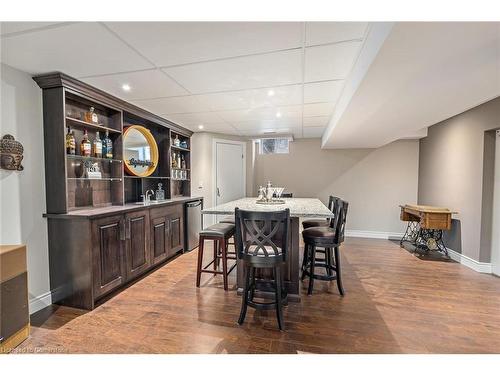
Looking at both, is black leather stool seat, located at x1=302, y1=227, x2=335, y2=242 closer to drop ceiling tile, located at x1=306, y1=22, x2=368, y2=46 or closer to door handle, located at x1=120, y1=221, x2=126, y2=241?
drop ceiling tile, located at x1=306, y1=22, x2=368, y2=46

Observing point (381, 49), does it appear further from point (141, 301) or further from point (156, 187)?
point (156, 187)

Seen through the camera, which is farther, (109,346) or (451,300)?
(451,300)

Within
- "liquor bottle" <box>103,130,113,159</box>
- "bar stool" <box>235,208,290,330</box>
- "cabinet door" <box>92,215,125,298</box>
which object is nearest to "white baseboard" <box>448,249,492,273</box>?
"bar stool" <box>235,208,290,330</box>

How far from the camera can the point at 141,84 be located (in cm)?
244

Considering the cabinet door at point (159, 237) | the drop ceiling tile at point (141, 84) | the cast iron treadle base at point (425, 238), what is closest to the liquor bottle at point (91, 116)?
the drop ceiling tile at point (141, 84)

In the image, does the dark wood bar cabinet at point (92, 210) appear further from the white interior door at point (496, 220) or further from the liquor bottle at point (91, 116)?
the white interior door at point (496, 220)

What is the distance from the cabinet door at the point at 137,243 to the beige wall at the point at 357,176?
130 inches

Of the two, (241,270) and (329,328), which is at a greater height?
(241,270)

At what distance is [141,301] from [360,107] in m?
3.03

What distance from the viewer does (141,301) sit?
2.43 m

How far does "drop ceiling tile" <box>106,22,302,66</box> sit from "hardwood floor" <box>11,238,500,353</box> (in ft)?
7.30

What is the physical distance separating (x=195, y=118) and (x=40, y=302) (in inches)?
116

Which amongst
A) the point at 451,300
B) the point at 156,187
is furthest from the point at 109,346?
the point at 451,300

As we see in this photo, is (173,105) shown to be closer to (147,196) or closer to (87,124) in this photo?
(87,124)
